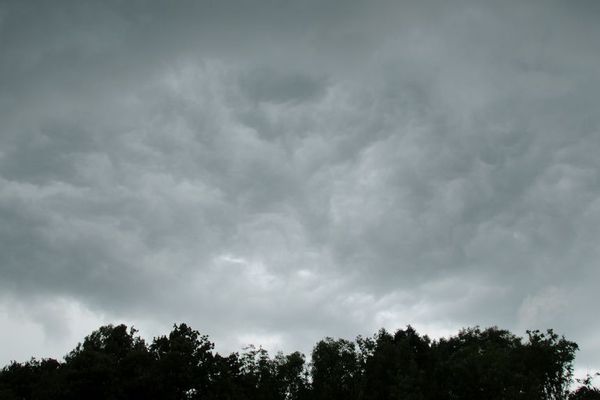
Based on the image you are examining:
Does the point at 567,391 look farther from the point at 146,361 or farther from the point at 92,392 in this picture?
the point at 92,392

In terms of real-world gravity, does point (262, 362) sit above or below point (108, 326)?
below

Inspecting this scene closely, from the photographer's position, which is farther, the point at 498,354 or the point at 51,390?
the point at 51,390

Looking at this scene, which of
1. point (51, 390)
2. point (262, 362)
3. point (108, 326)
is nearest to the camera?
point (51, 390)

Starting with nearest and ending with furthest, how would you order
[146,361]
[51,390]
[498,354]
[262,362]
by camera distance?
[498,354] → [51,390] → [146,361] → [262,362]

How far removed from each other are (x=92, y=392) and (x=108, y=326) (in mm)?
38706

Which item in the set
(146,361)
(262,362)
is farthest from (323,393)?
(146,361)

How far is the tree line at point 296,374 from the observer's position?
196 ft

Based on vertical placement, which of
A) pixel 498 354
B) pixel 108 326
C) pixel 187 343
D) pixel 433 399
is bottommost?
pixel 433 399

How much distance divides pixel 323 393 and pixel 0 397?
51903mm

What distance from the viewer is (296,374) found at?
9306cm

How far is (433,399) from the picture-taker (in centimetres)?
6097

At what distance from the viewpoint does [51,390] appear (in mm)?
70875

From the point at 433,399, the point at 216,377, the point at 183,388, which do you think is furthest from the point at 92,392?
the point at 433,399

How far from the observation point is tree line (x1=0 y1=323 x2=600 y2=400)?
59.7 m
